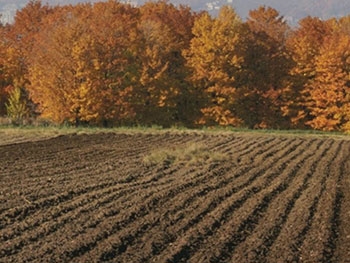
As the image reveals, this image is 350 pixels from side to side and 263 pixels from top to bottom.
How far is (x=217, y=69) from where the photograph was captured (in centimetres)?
4606

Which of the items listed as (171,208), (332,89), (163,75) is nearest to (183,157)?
(171,208)

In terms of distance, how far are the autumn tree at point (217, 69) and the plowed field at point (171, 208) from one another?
21.9 m

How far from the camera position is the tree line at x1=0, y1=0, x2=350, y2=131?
40.8 meters

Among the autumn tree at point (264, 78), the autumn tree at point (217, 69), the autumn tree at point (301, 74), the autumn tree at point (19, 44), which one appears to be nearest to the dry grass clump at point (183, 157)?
the autumn tree at point (217, 69)

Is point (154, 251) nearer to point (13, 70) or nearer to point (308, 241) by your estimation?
point (308, 241)

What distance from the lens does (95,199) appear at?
14.3m

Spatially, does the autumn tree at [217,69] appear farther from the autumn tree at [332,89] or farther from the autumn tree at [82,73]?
the autumn tree at [332,89]

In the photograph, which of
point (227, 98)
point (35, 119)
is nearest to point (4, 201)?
point (35, 119)

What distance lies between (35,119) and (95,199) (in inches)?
1146

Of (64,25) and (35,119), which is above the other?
(64,25)

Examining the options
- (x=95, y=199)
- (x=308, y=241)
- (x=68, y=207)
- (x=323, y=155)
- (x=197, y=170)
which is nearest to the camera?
(x=308, y=241)

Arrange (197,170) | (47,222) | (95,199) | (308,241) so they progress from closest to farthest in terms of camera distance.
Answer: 1. (308,241)
2. (47,222)
3. (95,199)
4. (197,170)

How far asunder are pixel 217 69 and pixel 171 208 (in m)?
33.4

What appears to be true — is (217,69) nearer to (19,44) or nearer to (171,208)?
(19,44)
